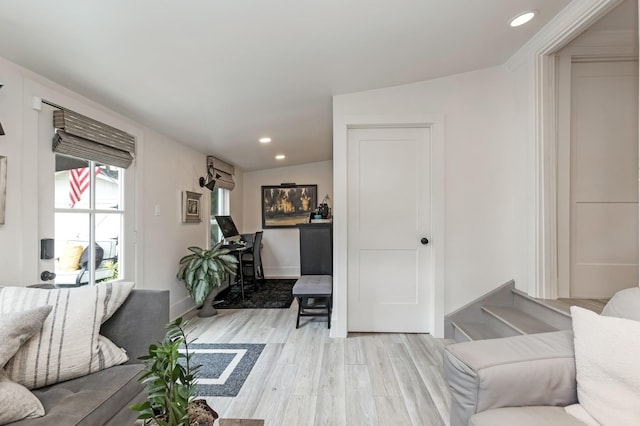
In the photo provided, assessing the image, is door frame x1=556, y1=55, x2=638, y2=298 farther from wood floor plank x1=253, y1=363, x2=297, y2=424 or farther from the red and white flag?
the red and white flag

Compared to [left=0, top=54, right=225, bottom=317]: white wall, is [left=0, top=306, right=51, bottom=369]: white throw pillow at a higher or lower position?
lower

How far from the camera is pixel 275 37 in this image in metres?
1.76

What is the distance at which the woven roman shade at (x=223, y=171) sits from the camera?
425 centimetres

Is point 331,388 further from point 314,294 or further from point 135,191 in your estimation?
point 135,191

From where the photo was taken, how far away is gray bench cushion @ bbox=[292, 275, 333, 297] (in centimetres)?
292

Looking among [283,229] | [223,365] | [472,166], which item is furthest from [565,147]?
[283,229]

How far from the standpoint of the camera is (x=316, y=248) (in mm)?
→ 3584

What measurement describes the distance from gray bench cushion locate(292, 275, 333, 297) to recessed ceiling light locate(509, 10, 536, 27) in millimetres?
2599

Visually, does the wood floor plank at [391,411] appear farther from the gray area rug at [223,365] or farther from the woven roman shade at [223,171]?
the woven roman shade at [223,171]

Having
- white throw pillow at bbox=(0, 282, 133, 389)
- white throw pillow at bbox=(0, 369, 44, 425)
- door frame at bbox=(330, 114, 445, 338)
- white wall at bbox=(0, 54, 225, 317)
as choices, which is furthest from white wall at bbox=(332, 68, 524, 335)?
white throw pillow at bbox=(0, 369, 44, 425)

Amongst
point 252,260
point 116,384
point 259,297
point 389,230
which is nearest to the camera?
point 116,384

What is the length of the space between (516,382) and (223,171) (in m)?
4.37

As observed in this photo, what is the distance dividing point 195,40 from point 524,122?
2550 mm

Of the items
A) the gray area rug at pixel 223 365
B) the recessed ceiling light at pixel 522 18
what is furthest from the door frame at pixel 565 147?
the gray area rug at pixel 223 365
